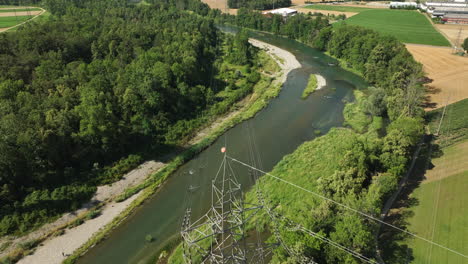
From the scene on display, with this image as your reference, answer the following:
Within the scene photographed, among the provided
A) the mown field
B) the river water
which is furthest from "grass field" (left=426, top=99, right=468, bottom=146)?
the river water

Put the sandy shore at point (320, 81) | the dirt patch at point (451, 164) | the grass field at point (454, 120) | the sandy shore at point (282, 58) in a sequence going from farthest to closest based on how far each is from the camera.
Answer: the sandy shore at point (282, 58) → the sandy shore at point (320, 81) → the grass field at point (454, 120) → the dirt patch at point (451, 164)

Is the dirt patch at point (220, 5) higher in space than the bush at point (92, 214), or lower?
higher

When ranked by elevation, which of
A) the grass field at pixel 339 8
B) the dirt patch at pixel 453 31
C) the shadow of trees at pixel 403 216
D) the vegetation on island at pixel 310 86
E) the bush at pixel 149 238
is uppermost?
the grass field at pixel 339 8

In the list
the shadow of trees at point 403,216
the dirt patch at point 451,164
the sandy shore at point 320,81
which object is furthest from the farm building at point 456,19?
the shadow of trees at point 403,216


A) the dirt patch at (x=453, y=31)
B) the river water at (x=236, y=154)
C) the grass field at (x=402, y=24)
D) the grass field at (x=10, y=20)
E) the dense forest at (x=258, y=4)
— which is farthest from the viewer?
the dense forest at (x=258, y=4)

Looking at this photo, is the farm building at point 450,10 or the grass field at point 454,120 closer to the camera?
the grass field at point 454,120

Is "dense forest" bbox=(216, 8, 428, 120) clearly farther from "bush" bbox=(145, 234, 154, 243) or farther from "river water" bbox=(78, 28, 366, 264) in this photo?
"bush" bbox=(145, 234, 154, 243)

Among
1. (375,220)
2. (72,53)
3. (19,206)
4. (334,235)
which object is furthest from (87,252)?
(72,53)

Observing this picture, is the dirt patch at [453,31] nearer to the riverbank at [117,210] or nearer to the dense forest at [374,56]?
the dense forest at [374,56]
